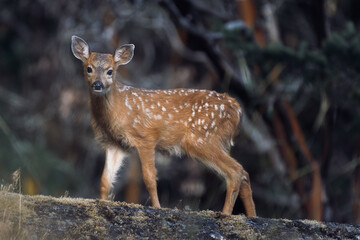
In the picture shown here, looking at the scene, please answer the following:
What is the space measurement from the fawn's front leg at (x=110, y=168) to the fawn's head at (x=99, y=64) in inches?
34.0

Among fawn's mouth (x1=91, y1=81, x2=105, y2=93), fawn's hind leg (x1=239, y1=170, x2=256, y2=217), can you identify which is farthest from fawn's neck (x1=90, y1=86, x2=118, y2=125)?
fawn's hind leg (x1=239, y1=170, x2=256, y2=217)

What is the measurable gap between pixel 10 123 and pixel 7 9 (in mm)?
4171

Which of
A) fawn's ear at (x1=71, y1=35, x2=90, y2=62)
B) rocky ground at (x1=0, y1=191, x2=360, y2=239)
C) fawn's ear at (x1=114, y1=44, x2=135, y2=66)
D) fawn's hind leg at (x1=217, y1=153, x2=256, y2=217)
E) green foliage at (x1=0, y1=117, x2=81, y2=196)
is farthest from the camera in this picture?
green foliage at (x1=0, y1=117, x2=81, y2=196)

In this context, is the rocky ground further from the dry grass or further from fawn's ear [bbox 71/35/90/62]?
fawn's ear [bbox 71/35/90/62]

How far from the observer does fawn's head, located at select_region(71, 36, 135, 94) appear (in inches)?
380

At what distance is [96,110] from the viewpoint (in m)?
9.97

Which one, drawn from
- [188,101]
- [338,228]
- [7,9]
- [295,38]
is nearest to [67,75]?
[7,9]

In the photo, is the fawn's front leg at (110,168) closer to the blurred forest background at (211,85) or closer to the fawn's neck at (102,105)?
the fawn's neck at (102,105)

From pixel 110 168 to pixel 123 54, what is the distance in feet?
5.38

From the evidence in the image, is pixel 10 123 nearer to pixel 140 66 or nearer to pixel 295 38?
pixel 140 66

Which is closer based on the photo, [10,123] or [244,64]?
[244,64]

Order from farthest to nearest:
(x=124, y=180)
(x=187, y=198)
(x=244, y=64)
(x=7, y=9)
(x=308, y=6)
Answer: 1. (x=7, y=9)
2. (x=124, y=180)
3. (x=308, y=6)
4. (x=244, y=64)
5. (x=187, y=198)

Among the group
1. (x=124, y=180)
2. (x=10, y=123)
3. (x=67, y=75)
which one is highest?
(x=67, y=75)

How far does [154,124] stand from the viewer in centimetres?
1003
